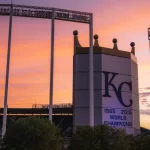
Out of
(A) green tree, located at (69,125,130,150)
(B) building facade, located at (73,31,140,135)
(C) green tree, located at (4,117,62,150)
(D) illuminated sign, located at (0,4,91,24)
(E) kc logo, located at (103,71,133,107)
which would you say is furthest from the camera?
(E) kc logo, located at (103,71,133,107)

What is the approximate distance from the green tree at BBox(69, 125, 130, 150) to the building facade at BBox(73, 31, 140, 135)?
14.2m

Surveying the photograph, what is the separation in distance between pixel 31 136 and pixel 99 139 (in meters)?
10.2

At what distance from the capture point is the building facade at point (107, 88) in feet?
208

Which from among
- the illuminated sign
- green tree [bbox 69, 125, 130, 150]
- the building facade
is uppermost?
the illuminated sign

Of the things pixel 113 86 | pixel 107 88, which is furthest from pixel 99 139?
pixel 113 86

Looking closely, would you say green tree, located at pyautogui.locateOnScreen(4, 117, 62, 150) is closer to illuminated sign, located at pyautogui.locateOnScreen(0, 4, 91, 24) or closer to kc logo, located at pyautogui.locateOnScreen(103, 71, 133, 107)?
illuminated sign, located at pyautogui.locateOnScreen(0, 4, 91, 24)

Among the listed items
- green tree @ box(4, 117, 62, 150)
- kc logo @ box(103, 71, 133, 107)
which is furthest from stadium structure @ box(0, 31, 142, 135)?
green tree @ box(4, 117, 62, 150)

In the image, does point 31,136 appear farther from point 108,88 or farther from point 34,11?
point 108,88

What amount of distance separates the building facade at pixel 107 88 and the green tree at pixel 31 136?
20175 millimetres

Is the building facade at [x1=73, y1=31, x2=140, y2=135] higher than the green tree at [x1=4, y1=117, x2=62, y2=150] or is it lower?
higher

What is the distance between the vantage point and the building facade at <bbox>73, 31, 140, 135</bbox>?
208 feet

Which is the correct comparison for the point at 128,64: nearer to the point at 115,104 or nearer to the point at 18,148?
the point at 115,104

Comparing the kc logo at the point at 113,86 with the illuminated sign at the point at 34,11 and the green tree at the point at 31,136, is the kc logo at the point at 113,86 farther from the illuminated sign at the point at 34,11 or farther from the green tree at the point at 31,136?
the green tree at the point at 31,136

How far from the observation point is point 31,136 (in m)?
41.5
